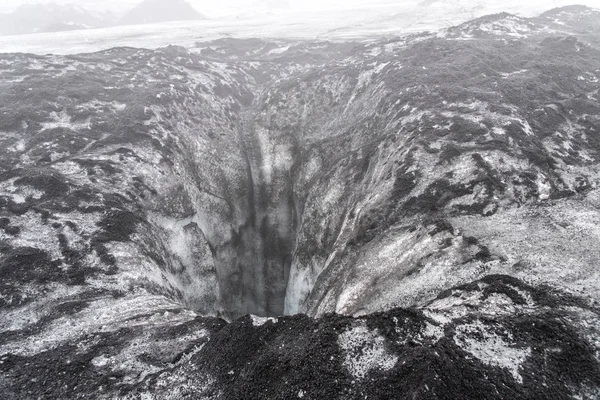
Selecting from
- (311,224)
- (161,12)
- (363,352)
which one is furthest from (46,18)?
(363,352)

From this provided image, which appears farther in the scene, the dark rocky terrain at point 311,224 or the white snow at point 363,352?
the dark rocky terrain at point 311,224

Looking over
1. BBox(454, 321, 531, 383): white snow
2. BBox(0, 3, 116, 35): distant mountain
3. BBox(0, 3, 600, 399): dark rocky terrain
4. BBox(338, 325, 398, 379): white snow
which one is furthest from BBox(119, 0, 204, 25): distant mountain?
BBox(454, 321, 531, 383): white snow

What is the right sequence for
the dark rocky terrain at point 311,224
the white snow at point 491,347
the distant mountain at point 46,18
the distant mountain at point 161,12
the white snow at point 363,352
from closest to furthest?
the white snow at point 491,347 → the white snow at point 363,352 → the dark rocky terrain at point 311,224 → the distant mountain at point 46,18 → the distant mountain at point 161,12

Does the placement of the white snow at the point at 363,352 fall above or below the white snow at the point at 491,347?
below

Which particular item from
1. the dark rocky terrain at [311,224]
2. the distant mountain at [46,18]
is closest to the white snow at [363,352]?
the dark rocky terrain at [311,224]

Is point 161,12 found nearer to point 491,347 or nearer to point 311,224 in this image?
point 311,224

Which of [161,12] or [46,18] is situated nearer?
[46,18]

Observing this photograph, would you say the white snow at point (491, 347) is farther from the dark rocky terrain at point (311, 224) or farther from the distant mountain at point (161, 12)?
the distant mountain at point (161, 12)

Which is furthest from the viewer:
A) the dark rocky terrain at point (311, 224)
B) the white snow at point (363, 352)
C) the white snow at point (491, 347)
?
the dark rocky terrain at point (311, 224)
